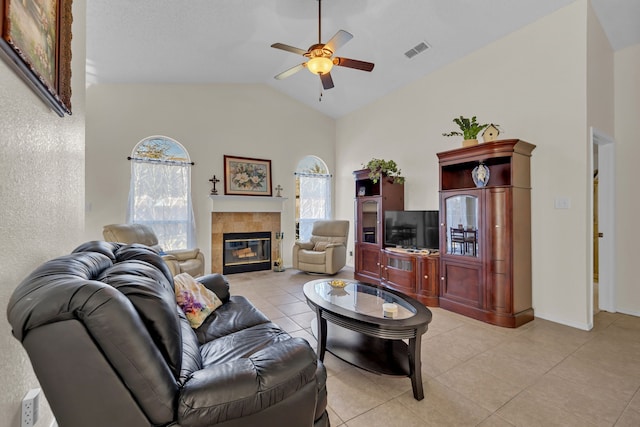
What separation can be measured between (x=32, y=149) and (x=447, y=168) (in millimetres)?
3916

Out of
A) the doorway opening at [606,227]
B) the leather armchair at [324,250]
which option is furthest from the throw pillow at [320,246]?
the doorway opening at [606,227]

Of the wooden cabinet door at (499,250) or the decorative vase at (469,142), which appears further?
the decorative vase at (469,142)

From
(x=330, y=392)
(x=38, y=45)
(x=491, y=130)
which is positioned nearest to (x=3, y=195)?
(x=38, y=45)

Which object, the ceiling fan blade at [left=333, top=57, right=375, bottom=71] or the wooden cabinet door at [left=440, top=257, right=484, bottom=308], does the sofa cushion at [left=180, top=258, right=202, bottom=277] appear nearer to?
the ceiling fan blade at [left=333, top=57, right=375, bottom=71]

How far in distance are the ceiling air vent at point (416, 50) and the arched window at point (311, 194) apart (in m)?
2.85

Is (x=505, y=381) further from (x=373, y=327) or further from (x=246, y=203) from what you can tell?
(x=246, y=203)

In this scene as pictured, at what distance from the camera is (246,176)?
5.57 meters

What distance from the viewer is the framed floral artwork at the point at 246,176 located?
541 cm

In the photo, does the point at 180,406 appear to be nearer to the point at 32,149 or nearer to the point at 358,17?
the point at 32,149

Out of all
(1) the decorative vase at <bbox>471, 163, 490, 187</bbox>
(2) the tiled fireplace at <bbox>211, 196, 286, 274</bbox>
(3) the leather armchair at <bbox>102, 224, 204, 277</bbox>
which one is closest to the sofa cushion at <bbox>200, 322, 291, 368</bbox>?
(3) the leather armchair at <bbox>102, 224, 204, 277</bbox>

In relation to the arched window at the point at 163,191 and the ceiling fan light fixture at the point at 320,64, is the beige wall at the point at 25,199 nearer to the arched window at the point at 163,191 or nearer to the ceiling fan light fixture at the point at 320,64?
the ceiling fan light fixture at the point at 320,64

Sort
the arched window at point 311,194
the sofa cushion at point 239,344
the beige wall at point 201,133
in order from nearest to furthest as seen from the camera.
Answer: the sofa cushion at point 239,344
the beige wall at point 201,133
the arched window at point 311,194

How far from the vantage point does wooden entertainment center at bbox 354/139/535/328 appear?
120 inches

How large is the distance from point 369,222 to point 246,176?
253 centimetres
